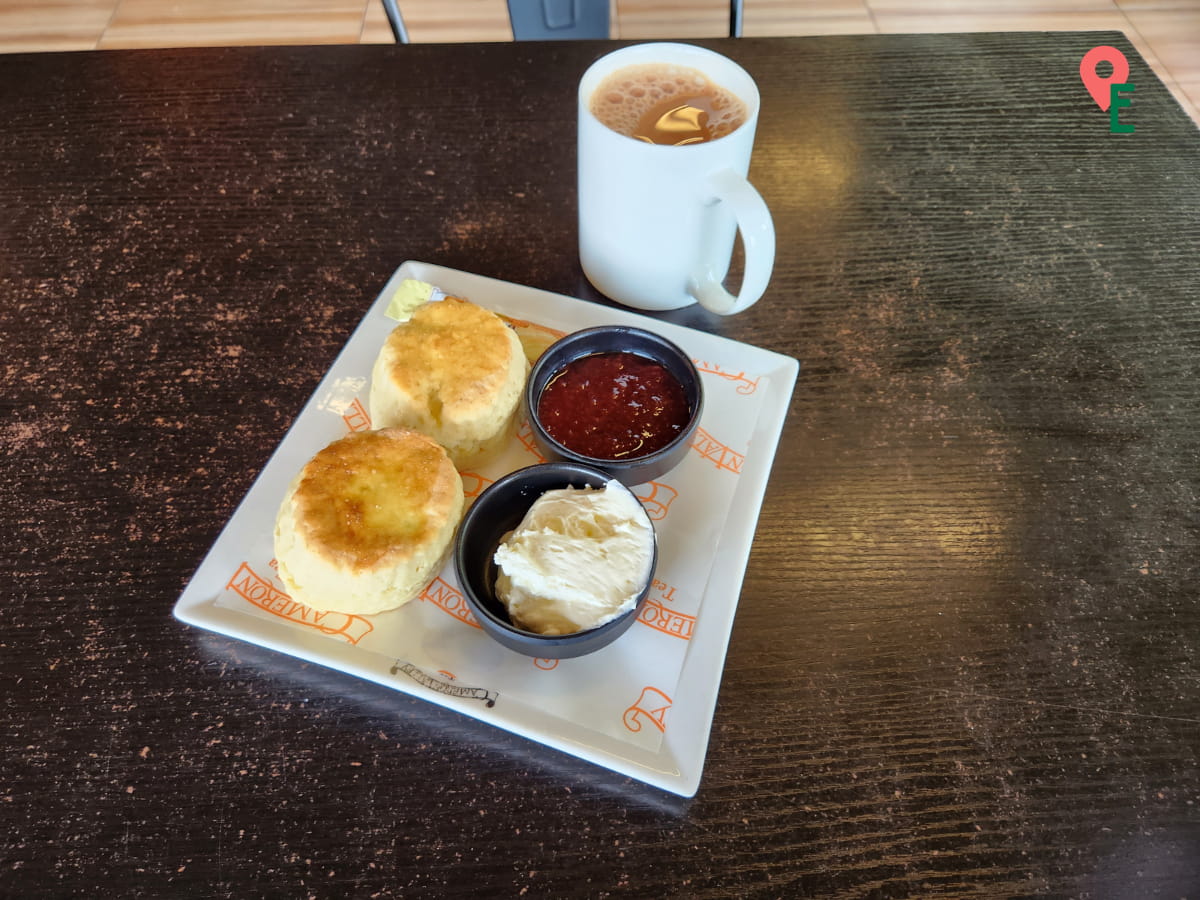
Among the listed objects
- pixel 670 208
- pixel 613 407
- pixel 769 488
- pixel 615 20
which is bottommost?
pixel 615 20

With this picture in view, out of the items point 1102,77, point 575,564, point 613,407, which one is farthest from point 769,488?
point 1102,77

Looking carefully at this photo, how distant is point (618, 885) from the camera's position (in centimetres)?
100

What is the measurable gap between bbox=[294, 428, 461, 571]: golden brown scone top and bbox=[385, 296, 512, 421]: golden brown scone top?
10 centimetres

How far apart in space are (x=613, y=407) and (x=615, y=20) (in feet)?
11.7

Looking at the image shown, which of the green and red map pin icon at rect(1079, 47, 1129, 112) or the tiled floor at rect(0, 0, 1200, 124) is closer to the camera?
the green and red map pin icon at rect(1079, 47, 1129, 112)

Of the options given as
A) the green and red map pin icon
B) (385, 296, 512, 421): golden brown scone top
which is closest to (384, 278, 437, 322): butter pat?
(385, 296, 512, 421): golden brown scone top

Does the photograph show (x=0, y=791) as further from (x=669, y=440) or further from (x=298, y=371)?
(x=669, y=440)

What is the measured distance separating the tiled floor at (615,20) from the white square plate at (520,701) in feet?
9.66

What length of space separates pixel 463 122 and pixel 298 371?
807 millimetres

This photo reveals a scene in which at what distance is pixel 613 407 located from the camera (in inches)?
52.7

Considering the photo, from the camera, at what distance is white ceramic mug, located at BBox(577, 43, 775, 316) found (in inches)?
50.3

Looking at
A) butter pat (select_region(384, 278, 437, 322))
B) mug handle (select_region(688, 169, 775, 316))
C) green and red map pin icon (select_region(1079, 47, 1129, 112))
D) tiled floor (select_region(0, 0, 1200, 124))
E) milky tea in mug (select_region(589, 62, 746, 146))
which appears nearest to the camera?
mug handle (select_region(688, 169, 775, 316))

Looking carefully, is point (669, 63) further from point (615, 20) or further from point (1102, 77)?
point (615, 20)

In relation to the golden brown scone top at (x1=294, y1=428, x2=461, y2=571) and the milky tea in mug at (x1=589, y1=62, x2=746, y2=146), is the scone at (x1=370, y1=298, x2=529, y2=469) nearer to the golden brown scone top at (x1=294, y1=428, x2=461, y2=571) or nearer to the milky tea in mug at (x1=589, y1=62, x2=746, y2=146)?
the golden brown scone top at (x1=294, y1=428, x2=461, y2=571)
